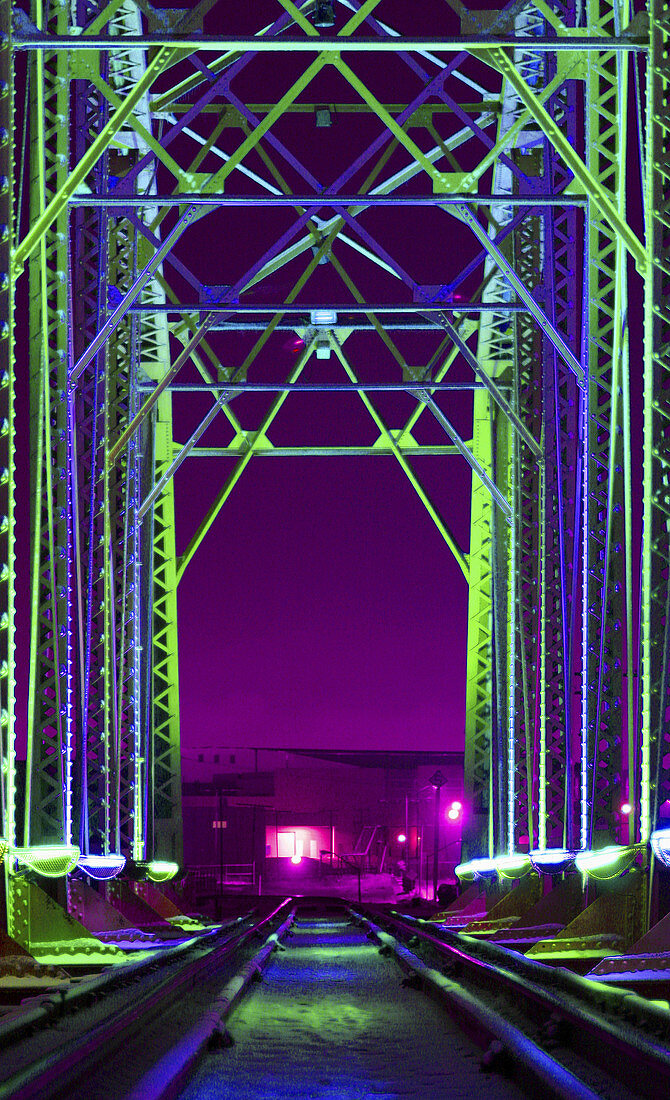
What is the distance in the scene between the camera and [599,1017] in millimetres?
5832

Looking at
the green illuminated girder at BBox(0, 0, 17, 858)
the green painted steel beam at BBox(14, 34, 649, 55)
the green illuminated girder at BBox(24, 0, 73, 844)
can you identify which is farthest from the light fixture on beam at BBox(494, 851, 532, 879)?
the green painted steel beam at BBox(14, 34, 649, 55)

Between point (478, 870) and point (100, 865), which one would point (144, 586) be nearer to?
point (478, 870)

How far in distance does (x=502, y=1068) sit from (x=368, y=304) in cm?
1229

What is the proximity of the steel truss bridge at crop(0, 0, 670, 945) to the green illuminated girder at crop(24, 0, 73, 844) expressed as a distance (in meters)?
0.04

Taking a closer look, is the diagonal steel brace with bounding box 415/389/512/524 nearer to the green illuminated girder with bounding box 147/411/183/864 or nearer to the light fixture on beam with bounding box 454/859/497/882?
the light fixture on beam with bounding box 454/859/497/882

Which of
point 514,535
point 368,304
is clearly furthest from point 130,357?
point 514,535

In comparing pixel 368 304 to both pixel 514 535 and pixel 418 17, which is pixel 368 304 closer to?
pixel 514 535

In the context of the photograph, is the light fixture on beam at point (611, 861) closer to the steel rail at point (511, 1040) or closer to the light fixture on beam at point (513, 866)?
the steel rail at point (511, 1040)

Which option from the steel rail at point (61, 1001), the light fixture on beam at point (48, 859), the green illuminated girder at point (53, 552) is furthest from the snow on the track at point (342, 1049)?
the green illuminated girder at point (53, 552)

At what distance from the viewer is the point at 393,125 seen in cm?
1350

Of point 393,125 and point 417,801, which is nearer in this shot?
point 393,125

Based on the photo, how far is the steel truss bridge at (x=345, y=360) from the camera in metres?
11.1

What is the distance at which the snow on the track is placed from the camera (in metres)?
5.43

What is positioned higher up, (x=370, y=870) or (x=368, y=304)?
(x=368, y=304)
